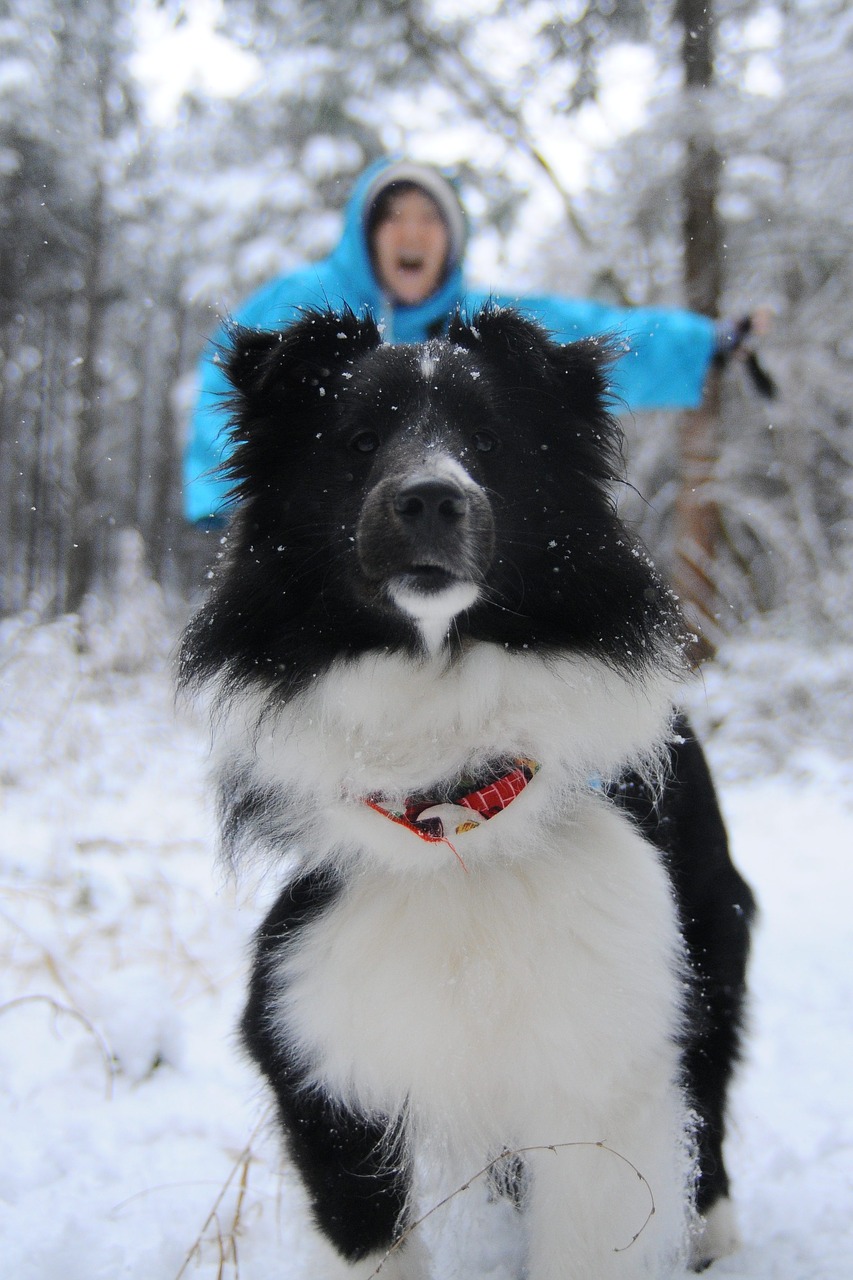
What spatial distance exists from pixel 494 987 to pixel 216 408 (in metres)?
1.47

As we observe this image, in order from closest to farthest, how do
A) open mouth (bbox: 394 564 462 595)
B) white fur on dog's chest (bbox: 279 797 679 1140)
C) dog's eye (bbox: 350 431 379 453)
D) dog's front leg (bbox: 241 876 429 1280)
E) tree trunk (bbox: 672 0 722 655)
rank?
white fur on dog's chest (bbox: 279 797 679 1140), open mouth (bbox: 394 564 462 595), dog's front leg (bbox: 241 876 429 1280), dog's eye (bbox: 350 431 379 453), tree trunk (bbox: 672 0 722 655)

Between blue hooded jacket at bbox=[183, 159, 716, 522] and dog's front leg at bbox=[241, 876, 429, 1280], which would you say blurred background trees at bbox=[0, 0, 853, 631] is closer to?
blue hooded jacket at bbox=[183, 159, 716, 522]

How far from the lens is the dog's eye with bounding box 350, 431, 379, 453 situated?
2055mm

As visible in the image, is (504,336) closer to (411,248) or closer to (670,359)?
(670,359)

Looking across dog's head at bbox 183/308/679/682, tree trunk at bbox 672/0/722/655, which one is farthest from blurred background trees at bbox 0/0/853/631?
dog's head at bbox 183/308/679/682

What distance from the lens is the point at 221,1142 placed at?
2.69 m

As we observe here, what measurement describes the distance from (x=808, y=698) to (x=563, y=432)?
526cm

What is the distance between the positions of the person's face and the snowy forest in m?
1.08

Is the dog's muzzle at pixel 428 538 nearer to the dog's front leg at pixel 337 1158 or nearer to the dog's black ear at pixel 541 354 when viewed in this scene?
the dog's black ear at pixel 541 354

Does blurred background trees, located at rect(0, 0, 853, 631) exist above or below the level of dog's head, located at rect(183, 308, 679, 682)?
above

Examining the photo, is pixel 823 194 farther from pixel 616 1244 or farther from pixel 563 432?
pixel 616 1244

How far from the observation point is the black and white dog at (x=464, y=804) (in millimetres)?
1727

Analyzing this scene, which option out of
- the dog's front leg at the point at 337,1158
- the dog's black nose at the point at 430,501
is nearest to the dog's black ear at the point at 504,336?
the dog's black nose at the point at 430,501

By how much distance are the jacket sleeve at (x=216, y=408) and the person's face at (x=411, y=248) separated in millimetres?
281
